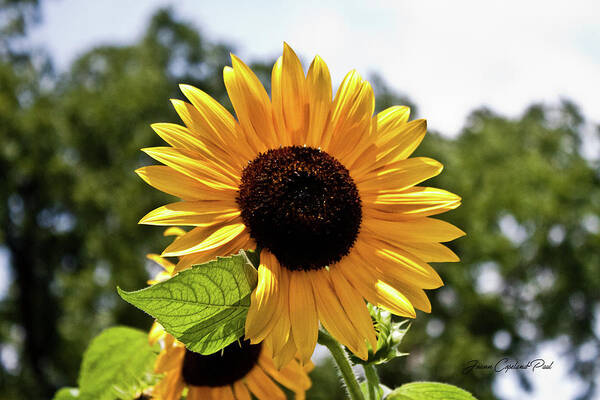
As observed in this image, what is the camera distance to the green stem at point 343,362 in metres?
1.14

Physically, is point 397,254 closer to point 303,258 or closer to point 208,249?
point 303,258

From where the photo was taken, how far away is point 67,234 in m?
20.5

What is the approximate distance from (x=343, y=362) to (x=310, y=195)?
1.22 ft

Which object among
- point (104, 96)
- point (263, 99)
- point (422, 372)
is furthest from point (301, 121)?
point (104, 96)

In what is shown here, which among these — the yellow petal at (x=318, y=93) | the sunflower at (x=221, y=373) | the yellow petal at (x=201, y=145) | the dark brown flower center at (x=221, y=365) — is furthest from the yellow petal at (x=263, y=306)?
the dark brown flower center at (x=221, y=365)

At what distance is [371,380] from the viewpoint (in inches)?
47.0

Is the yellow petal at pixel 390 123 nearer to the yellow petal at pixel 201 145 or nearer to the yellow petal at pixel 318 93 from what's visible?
the yellow petal at pixel 318 93

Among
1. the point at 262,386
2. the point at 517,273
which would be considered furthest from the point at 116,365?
the point at 517,273

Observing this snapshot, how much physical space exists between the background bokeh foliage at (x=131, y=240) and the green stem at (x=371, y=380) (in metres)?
16.5

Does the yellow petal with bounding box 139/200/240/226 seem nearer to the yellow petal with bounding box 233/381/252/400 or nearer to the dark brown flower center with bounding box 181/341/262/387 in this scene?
the dark brown flower center with bounding box 181/341/262/387

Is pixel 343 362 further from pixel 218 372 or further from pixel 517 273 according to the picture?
pixel 517 273

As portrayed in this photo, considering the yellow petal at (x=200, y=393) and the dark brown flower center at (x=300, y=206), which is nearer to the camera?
the dark brown flower center at (x=300, y=206)

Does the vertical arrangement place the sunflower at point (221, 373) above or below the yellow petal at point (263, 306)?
below

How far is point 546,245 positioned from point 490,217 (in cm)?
215
